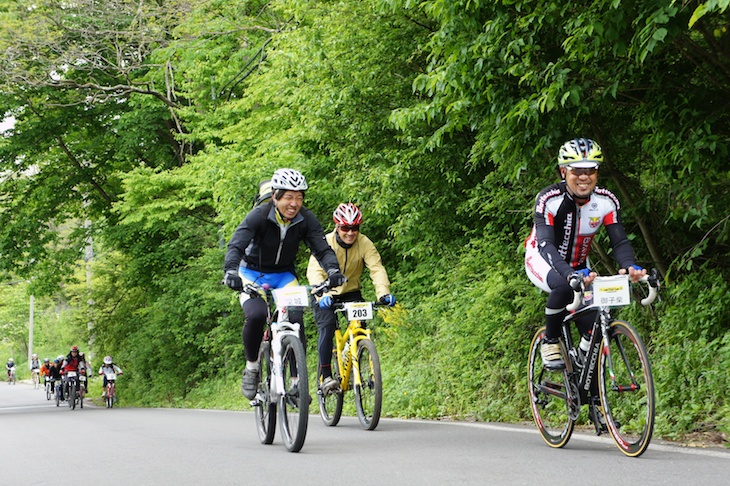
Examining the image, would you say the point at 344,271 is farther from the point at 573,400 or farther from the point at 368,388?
the point at 573,400

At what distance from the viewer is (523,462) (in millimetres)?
6234

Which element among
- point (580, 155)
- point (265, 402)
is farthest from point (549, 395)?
point (265, 402)

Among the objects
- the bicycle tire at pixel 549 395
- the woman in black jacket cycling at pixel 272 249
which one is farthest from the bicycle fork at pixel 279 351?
the bicycle tire at pixel 549 395

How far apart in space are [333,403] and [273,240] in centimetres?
265

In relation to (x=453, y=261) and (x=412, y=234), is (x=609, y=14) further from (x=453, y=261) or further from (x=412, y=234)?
(x=453, y=261)

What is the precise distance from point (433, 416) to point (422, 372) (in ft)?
5.86

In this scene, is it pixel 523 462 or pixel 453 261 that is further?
pixel 453 261

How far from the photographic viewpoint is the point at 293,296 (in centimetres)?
761

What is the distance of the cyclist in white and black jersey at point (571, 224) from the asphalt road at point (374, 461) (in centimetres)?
98

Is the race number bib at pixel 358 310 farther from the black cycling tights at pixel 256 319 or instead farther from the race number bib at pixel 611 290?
the race number bib at pixel 611 290

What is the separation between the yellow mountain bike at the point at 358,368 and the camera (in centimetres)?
916

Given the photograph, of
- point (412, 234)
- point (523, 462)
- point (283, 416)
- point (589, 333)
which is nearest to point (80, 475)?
point (283, 416)

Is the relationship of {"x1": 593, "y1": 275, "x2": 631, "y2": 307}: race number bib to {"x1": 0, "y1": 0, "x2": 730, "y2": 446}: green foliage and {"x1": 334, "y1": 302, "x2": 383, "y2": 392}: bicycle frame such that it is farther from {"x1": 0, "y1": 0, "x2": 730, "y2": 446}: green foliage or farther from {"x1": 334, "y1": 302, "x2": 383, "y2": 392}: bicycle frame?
{"x1": 334, "y1": 302, "x2": 383, "y2": 392}: bicycle frame

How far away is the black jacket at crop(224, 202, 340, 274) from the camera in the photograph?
25.6ft
